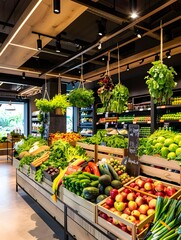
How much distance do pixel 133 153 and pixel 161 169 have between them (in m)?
0.40

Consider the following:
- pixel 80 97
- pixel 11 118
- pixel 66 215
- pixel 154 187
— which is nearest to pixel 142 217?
pixel 154 187

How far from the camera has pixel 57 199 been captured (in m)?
2.88

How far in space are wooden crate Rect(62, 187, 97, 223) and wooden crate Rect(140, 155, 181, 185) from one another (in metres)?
0.83

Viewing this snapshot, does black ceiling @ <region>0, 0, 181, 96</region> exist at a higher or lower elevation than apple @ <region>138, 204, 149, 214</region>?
higher

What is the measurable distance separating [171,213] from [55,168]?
2.10 m

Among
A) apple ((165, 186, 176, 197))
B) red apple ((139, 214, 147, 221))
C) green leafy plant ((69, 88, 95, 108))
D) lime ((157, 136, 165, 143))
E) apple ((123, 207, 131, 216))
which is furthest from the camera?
green leafy plant ((69, 88, 95, 108))

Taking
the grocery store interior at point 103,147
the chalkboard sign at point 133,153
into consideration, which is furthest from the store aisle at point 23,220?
the chalkboard sign at point 133,153

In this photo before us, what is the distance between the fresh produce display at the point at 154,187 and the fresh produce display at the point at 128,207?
87mm

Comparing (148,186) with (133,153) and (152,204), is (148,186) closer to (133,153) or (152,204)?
(152,204)

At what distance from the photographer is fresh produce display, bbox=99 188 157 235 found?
5.75ft

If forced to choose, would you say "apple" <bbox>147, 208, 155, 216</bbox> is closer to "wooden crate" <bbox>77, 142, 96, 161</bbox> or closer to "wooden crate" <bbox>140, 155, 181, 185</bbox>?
"wooden crate" <bbox>140, 155, 181, 185</bbox>

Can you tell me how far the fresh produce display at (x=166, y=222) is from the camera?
4.82 feet

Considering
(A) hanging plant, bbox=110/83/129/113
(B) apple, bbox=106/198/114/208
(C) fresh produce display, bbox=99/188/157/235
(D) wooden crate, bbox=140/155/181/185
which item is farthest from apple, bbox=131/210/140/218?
(A) hanging plant, bbox=110/83/129/113

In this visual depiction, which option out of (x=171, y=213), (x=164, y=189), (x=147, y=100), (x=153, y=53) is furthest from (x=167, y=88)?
(x=147, y=100)
